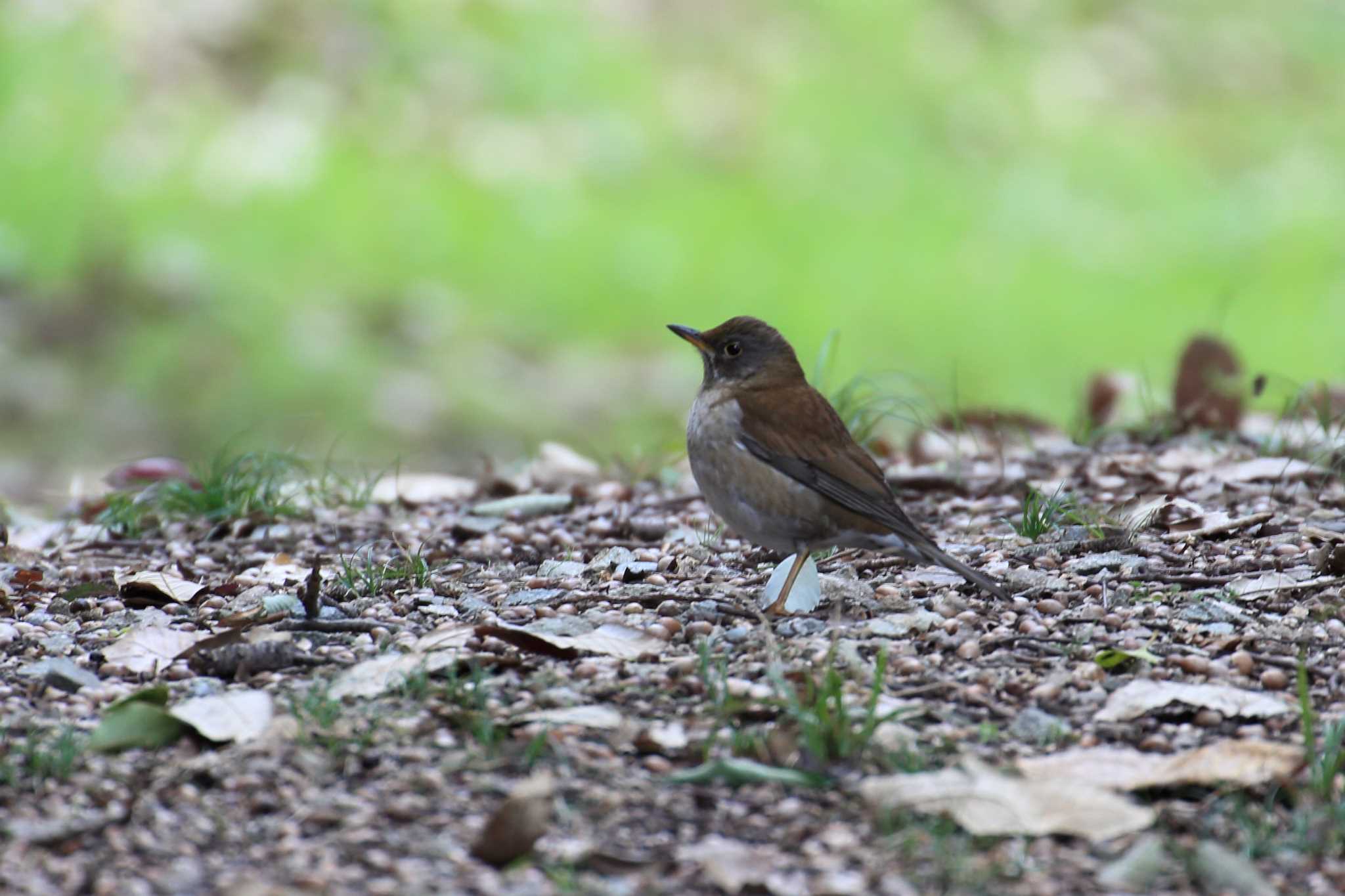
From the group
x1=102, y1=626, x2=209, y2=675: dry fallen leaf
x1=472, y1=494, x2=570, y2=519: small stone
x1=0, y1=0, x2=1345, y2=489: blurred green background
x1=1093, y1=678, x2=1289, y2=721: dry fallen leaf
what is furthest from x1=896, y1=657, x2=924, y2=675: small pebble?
x1=0, y1=0, x2=1345, y2=489: blurred green background

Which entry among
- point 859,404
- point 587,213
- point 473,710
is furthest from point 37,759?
point 587,213

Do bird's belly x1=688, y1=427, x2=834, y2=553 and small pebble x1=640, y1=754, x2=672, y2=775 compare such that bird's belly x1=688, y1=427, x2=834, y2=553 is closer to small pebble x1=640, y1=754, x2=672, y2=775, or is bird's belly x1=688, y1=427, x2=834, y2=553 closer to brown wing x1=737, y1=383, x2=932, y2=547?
brown wing x1=737, y1=383, x2=932, y2=547

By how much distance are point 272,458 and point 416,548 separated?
0.78 m

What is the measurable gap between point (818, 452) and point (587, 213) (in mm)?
5224

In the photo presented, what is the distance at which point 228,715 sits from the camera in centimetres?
317

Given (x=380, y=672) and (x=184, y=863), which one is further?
(x=380, y=672)

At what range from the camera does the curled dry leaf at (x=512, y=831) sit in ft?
8.84

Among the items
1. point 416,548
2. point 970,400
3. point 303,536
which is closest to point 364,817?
point 416,548

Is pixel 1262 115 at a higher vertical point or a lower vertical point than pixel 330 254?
higher

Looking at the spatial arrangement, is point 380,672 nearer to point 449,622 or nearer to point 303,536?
point 449,622

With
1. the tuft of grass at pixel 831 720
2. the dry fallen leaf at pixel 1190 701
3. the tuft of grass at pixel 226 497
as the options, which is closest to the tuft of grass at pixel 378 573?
the tuft of grass at pixel 226 497

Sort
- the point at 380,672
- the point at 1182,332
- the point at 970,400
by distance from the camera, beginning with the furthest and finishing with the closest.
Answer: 1. the point at 1182,332
2. the point at 970,400
3. the point at 380,672

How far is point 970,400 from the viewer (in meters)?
7.59

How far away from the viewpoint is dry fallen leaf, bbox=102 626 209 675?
11.8 ft
